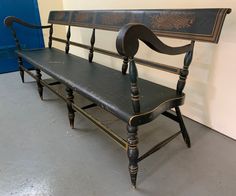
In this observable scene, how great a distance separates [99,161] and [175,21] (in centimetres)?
101

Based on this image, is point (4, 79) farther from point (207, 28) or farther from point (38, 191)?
point (207, 28)

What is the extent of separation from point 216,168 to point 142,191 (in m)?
0.50

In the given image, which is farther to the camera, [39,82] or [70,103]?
[39,82]

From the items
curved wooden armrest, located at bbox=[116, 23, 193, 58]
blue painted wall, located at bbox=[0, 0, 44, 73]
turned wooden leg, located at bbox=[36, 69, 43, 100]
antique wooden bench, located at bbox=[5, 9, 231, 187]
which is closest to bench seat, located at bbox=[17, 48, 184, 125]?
antique wooden bench, located at bbox=[5, 9, 231, 187]

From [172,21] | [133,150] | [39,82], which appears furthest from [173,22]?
[39,82]

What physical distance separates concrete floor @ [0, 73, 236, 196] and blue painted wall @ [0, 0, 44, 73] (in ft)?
5.21

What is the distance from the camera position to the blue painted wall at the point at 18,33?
10.0ft

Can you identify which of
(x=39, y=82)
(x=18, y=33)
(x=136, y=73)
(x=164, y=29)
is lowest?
(x=39, y=82)

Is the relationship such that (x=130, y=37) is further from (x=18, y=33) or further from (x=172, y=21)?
(x=18, y=33)

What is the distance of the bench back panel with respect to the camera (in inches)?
45.1

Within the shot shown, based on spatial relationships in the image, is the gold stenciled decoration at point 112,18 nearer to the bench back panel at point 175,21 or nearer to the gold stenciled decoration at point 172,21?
the bench back panel at point 175,21

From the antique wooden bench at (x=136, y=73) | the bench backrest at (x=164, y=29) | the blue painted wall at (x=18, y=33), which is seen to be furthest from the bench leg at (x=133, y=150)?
the blue painted wall at (x=18, y=33)

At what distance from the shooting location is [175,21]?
4.34 ft

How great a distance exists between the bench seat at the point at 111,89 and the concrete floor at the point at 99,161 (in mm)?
415
